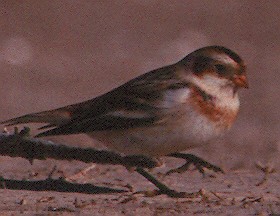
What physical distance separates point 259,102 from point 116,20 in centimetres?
387

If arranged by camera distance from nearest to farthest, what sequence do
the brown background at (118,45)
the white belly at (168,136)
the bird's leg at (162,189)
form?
the bird's leg at (162,189)
the white belly at (168,136)
the brown background at (118,45)

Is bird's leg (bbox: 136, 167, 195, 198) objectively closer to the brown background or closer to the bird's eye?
the bird's eye

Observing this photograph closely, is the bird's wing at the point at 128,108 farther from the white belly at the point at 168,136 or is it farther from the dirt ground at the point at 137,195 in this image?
the dirt ground at the point at 137,195

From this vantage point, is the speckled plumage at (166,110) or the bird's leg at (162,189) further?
the speckled plumage at (166,110)

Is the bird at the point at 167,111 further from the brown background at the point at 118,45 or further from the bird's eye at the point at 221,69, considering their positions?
the brown background at the point at 118,45

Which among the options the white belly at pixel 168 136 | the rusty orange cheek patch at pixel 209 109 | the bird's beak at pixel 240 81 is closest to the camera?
the white belly at pixel 168 136

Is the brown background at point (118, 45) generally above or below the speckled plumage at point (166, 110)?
above

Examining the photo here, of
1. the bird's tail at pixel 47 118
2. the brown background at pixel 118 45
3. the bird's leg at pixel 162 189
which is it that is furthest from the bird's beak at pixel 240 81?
the brown background at pixel 118 45

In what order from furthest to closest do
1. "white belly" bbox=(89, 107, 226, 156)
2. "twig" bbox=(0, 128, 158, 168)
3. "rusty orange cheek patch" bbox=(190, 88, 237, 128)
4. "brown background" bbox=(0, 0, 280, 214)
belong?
"brown background" bbox=(0, 0, 280, 214)
"rusty orange cheek patch" bbox=(190, 88, 237, 128)
"white belly" bbox=(89, 107, 226, 156)
"twig" bbox=(0, 128, 158, 168)

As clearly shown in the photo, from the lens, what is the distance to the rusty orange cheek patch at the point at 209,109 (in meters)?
9.85

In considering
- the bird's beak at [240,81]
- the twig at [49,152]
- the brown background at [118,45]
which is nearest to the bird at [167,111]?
the bird's beak at [240,81]

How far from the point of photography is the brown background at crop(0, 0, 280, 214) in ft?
48.9

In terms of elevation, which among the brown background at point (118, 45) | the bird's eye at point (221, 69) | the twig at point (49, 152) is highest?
the brown background at point (118, 45)

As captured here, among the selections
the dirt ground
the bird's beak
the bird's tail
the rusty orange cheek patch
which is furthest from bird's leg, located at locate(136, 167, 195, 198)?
the bird's beak
